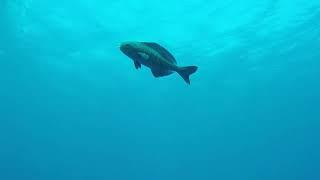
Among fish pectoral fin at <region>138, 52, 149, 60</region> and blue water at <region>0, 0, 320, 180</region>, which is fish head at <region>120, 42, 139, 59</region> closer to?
fish pectoral fin at <region>138, 52, 149, 60</region>

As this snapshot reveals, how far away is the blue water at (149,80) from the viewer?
27.6m

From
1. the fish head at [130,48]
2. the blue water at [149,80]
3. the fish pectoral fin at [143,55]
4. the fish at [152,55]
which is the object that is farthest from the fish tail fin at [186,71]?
the blue water at [149,80]

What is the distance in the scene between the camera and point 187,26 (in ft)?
96.8

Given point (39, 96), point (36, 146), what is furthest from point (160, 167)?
point (39, 96)

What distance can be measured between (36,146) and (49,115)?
2516cm

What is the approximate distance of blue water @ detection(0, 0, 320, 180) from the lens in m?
27.6

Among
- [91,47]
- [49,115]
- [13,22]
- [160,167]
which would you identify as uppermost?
[160,167]

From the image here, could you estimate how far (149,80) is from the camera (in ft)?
155

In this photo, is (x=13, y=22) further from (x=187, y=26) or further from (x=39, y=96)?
(x=39, y=96)

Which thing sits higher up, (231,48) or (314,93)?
(314,93)

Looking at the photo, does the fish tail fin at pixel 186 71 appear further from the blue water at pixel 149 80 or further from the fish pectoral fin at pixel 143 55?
the blue water at pixel 149 80

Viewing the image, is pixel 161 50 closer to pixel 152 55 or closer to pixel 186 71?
pixel 152 55

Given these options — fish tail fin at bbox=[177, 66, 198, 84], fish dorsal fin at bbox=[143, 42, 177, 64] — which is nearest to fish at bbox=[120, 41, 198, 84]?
fish dorsal fin at bbox=[143, 42, 177, 64]

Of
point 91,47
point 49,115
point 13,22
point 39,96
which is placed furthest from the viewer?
point 49,115
